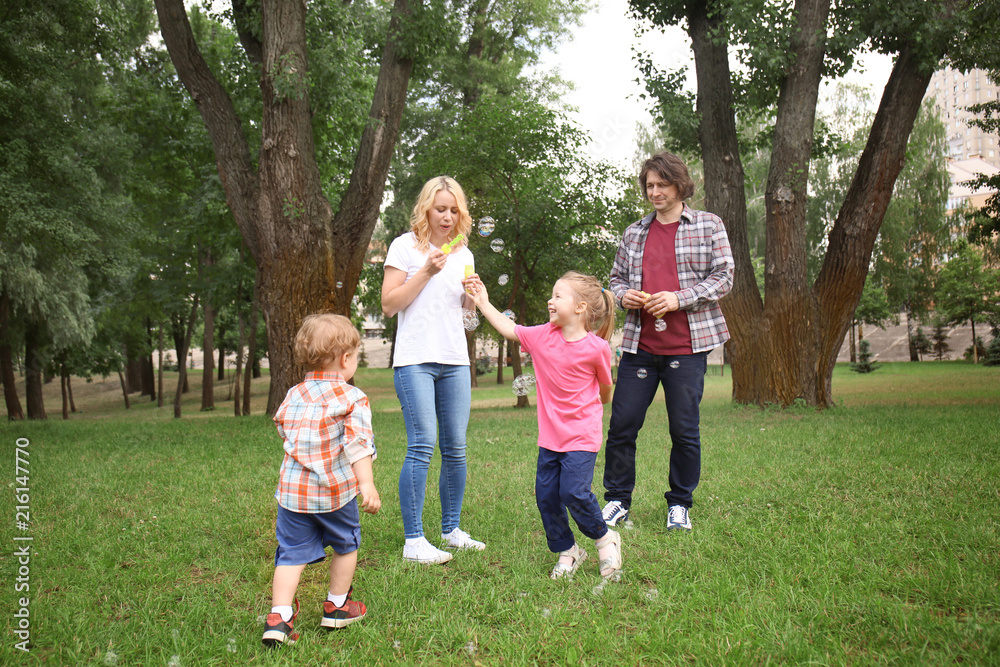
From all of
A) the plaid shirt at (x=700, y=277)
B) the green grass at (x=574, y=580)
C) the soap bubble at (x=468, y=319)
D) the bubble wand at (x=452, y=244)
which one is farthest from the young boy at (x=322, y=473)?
the plaid shirt at (x=700, y=277)

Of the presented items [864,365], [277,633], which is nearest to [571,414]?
[277,633]

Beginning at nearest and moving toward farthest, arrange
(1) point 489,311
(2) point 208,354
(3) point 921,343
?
1. (1) point 489,311
2. (2) point 208,354
3. (3) point 921,343

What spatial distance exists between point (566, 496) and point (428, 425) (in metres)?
Answer: 0.87

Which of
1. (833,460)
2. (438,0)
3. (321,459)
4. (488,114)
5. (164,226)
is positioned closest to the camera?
(321,459)

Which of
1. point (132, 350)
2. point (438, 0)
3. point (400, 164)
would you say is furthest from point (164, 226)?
point (132, 350)

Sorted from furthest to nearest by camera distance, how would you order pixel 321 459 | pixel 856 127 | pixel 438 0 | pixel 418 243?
pixel 856 127 → pixel 438 0 → pixel 418 243 → pixel 321 459

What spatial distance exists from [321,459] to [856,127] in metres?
32.3

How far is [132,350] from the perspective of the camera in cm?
2989

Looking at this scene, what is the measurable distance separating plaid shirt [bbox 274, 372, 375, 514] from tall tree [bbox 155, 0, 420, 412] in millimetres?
6624

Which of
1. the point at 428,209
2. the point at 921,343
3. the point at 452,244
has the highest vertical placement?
the point at 428,209

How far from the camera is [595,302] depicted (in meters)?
3.45

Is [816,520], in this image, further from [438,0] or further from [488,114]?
[488,114]

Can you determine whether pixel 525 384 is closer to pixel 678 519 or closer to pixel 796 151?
pixel 678 519

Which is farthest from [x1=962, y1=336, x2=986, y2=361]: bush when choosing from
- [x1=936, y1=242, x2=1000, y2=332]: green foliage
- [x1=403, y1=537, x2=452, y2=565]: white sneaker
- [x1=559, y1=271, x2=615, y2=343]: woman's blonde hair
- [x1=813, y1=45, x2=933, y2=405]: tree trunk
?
[x1=403, y1=537, x2=452, y2=565]: white sneaker
